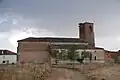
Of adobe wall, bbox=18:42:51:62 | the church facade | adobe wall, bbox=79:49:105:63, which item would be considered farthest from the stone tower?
adobe wall, bbox=18:42:51:62

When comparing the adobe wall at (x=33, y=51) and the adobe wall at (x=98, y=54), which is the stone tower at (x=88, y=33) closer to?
the adobe wall at (x=98, y=54)

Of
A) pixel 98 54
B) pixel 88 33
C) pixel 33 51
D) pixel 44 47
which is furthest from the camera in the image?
pixel 88 33

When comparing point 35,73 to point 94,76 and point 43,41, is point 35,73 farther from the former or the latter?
point 43,41

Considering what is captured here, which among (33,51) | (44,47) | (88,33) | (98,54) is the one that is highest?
(88,33)

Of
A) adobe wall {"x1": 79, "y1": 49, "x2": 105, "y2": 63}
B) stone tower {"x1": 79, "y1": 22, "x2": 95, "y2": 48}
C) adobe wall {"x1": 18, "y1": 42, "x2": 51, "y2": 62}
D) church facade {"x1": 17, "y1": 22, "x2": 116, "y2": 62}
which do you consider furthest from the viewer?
stone tower {"x1": 79, "y1": 22, "x2": 95, "y2": 48}

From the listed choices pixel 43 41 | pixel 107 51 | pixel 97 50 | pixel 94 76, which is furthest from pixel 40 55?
pixel 94 76

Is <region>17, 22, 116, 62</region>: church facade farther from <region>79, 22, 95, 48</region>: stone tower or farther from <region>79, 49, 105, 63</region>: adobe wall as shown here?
<region>79, 22, 95, 48</region>: stone tower

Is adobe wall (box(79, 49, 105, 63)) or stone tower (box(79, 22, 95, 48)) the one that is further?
stone tower (box(79, 22, 95, 48))

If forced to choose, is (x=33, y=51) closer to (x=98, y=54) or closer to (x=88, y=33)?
(x=98, y=54)

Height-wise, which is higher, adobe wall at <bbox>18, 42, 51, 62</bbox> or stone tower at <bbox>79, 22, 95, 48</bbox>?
stone tower at <bbox>79, 22, 95, 48</bbox>

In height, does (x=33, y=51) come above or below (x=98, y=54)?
above

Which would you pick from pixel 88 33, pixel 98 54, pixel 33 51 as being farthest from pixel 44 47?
pixel 88 33

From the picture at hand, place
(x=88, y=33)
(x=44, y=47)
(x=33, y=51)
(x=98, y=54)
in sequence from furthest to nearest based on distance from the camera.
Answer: (x=88, y=33), (x=44, y=47), (x=33, y=51), (x=98, y=54)

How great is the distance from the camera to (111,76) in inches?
1234
